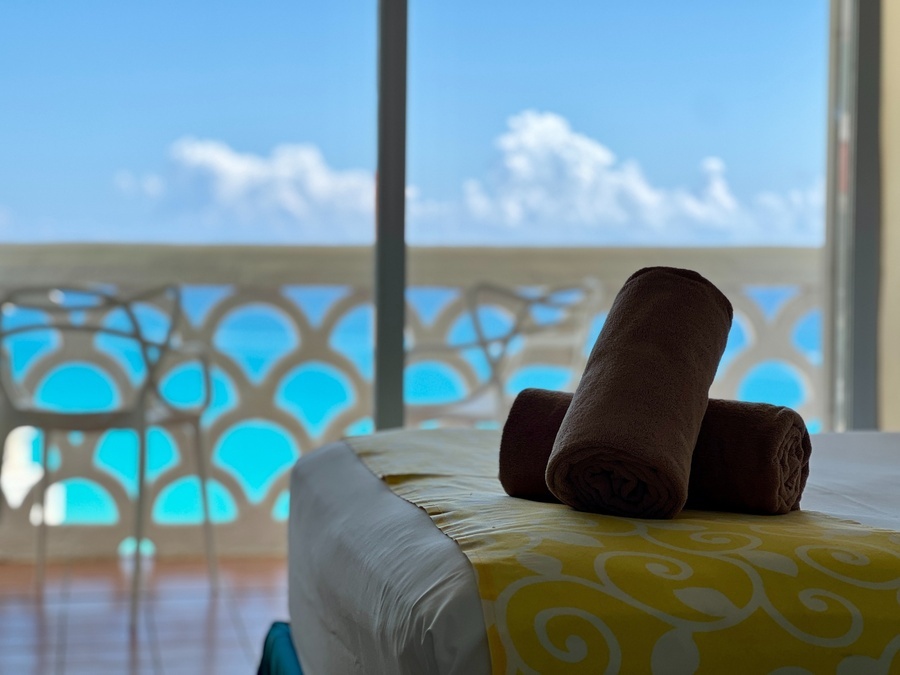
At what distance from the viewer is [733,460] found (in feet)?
3.81

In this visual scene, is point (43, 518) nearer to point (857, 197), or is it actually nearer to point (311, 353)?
point (311, 353)

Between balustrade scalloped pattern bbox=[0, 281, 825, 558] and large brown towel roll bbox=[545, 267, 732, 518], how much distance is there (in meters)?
1.87

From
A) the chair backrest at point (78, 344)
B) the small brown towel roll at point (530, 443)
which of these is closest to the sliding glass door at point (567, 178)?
the chair backrest at point (78, 344)

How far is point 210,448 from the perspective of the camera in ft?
10.9

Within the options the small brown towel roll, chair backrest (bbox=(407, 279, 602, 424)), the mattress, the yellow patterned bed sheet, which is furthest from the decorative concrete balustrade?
the yellow patterned bed sheet

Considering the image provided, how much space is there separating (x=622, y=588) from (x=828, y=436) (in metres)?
1.10

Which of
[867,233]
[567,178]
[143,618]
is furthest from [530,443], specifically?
[867,233]

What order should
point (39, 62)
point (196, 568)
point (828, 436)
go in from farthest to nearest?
point (196, 568) → point (39, 62) → point (828, 436)

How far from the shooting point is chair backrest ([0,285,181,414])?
303 centimetres

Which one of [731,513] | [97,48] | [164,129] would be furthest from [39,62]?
[731,513]

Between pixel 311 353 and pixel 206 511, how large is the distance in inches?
21.1

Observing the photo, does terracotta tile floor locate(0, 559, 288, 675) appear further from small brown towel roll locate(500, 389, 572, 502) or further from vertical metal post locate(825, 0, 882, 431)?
vertical metal post locate(825, 0, 882, 431)

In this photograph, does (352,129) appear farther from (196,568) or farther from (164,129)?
(196,568)

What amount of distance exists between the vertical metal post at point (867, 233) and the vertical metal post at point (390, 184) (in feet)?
4.36
